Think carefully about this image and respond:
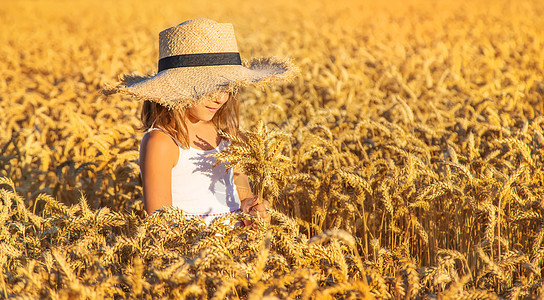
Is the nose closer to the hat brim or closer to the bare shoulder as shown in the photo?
the hat brim

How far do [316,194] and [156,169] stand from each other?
1062mm

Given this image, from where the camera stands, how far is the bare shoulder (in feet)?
7.90

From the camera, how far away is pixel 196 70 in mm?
2516

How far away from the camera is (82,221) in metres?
2.22

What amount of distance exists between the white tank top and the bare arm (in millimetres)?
88

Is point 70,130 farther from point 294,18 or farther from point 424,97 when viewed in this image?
point 294,18

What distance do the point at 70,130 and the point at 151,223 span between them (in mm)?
2803

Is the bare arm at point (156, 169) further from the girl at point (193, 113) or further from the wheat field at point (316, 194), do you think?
the wheat field at point (316, 194)

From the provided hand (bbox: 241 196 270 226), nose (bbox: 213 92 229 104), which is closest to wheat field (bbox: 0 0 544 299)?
hand (bbox: 241 196 270 226)

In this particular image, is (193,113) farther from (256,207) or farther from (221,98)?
(256,207)

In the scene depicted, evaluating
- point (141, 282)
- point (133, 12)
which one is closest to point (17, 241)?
point (141, 282)

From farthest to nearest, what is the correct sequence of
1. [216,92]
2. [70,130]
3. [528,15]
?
1. [528,15]
2. [70,130]
3. [216,92]

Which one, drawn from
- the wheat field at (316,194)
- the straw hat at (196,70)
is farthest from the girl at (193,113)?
the wheat field at (316,194)

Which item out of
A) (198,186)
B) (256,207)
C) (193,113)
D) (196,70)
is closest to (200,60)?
(196,70)
